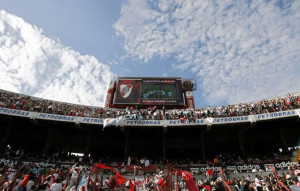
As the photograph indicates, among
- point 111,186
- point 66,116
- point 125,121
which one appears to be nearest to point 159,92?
point 125,121

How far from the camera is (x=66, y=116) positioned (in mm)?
22859

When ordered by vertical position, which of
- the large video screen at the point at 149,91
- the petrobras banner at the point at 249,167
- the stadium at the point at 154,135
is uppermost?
the large video screen at the point at 149,91

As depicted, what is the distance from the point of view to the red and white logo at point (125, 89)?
32.6 metres

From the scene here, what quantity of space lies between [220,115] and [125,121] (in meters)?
10.4

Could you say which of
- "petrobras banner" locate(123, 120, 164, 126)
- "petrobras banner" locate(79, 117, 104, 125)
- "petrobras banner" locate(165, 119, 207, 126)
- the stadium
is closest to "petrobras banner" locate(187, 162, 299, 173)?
the stadium

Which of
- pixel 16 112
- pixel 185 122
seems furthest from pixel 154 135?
pixel 16 112

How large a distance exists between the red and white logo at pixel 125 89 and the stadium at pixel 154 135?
7274 millimetres

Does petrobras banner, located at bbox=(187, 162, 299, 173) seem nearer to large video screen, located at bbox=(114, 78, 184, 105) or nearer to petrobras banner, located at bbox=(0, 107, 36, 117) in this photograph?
large video screen, located at bbox=(114, 78, 184, 105)

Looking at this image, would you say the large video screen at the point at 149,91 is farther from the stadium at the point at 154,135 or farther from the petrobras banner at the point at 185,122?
the petrobras banner at the point at 185,122

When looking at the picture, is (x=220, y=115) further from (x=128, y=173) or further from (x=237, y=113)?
(x=128, y=173)

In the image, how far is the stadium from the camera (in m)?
21.6

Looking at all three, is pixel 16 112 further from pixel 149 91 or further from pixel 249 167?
pixel 249 167

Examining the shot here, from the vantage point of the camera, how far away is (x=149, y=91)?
109ft

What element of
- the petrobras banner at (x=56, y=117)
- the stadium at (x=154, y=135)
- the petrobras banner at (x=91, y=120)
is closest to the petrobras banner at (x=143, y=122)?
the stadium at (x=154, y=135)
